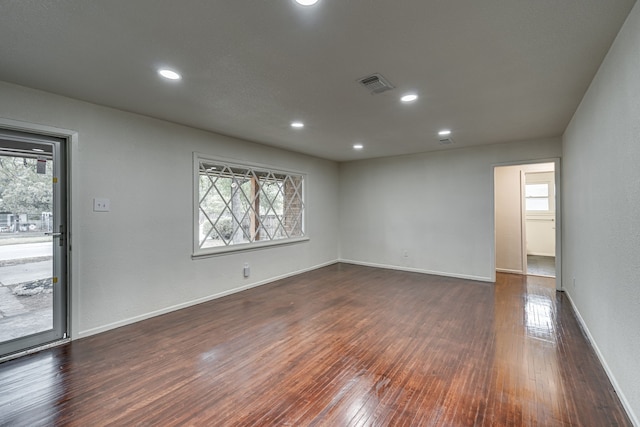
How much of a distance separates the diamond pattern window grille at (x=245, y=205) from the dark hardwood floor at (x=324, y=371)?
1.21 m

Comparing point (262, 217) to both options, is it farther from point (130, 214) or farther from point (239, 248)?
point (130, 214)

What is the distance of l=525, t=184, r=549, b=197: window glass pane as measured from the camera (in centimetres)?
755

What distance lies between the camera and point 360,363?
2418 millimetres

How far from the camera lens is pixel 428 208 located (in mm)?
5719

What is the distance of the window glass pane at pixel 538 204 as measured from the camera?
7.56 m

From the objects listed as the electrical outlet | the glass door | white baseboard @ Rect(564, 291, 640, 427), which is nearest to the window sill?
the electrical outlet

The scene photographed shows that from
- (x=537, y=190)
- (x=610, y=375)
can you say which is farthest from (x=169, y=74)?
(x=537, y=190)

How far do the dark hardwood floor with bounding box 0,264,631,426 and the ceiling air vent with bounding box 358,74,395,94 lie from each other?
2.42m

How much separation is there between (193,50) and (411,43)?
1.53 metres

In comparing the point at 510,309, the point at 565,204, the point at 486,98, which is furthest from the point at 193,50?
the point at 565,204

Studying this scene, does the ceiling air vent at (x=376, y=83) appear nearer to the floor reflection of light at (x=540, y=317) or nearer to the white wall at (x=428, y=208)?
the floor reflection of light at (x=540, y=317)

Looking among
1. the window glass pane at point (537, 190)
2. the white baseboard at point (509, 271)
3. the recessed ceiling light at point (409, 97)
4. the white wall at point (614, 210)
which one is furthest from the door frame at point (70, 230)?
the window glass pane at point (537, 190)

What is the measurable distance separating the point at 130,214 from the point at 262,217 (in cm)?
216

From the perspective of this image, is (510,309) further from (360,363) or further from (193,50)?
(193,50)
